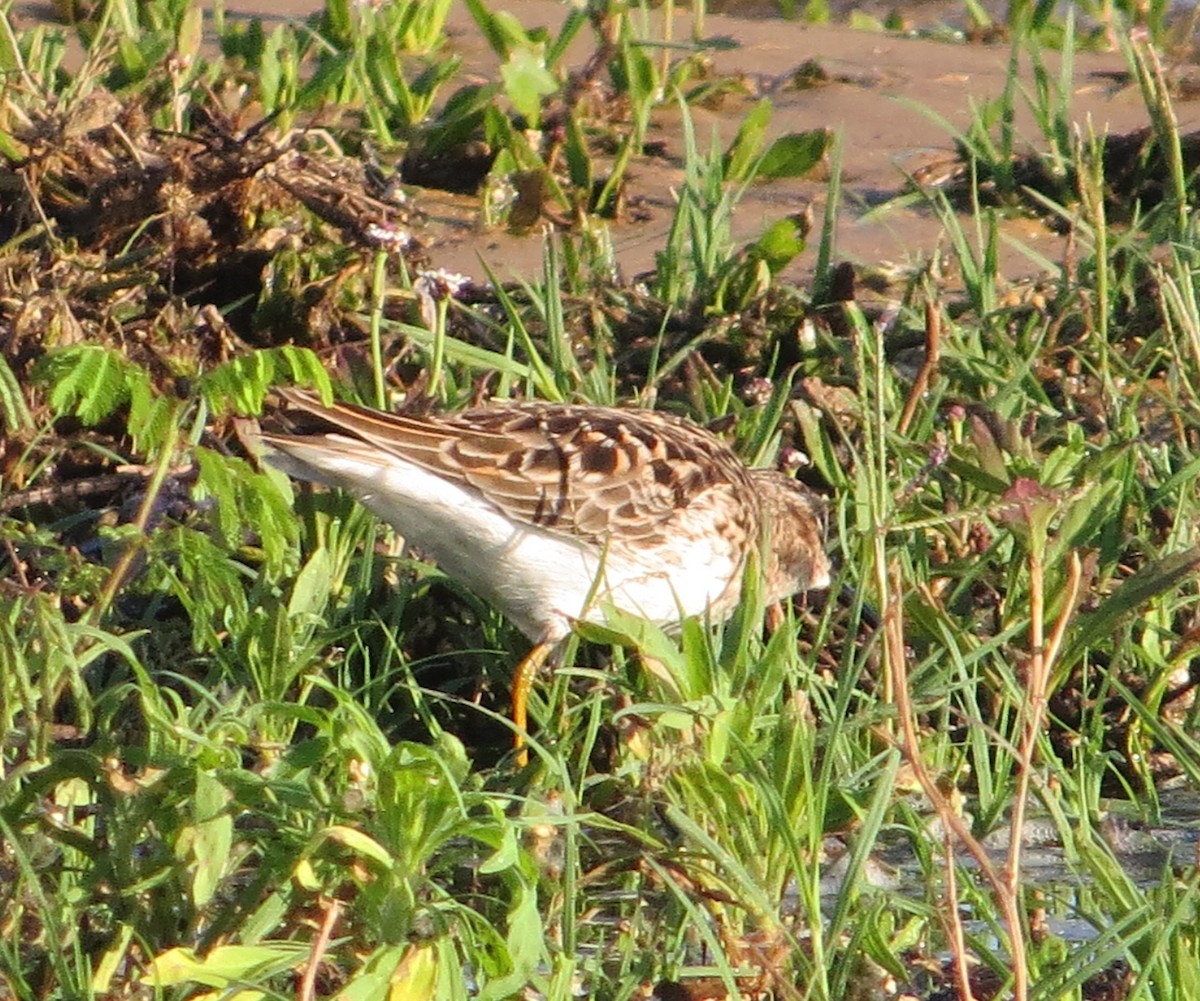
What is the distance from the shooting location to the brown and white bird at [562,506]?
16.5 feet

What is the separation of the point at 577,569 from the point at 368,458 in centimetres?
68

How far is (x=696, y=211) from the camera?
6.59 metres

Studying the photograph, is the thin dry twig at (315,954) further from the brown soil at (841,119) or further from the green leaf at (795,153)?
the green leaf at (795,153)

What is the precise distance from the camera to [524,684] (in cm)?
524

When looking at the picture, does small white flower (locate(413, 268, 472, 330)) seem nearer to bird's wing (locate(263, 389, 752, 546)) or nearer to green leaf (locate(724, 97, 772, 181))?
bird's wing (locate(263, 389, 752, 546))

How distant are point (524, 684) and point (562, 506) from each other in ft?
1.46

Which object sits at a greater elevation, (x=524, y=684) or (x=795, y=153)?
(x=795, y=153)

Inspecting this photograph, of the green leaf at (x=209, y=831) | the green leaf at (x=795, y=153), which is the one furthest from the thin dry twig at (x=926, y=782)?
the green leaf at (x=795, y=153)

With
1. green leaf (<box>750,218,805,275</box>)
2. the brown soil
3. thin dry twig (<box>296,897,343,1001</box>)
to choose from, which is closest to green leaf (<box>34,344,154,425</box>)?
Result: thin dry twig (<box>296,897,343,1001</box>)

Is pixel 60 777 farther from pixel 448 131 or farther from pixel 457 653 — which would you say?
pixel 448 131

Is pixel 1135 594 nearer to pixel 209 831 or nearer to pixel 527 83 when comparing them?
pixel 209 831

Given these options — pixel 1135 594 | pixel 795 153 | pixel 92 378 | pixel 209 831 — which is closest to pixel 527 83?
pixel 795 153

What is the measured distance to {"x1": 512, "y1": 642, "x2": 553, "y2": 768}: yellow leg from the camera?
5133mm

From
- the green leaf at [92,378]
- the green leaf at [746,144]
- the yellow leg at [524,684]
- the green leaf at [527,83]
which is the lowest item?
the yellow leg at [524,684]
